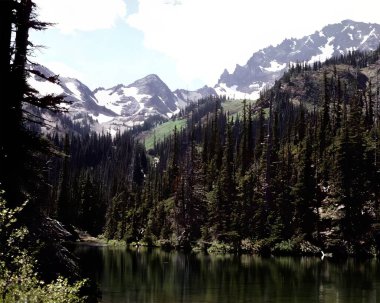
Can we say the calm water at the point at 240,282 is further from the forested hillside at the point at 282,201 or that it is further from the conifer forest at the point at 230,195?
the forested hillside at the point at 282,201

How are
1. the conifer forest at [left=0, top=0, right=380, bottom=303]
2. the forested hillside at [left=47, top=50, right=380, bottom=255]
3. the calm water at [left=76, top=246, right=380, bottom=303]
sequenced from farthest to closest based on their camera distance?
1. the forested hillside at [left=47, top=50, right=380, bottom=255]
2. the calm water at [left=76, top=246, right=380, bottom=303]
3. the conifer forest at [left=0, top=0, right=380, bottom=303]

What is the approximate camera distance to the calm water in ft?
124

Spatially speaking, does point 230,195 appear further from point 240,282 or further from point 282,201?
point 240,282

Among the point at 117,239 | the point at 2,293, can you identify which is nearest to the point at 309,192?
the point at 117,239

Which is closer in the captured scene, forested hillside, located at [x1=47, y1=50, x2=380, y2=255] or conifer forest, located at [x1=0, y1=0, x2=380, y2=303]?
conifer forest, located at [x1=0, y1=0, x2=380, y2=303]

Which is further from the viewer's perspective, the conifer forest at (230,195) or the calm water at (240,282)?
the calm water at (240,282)

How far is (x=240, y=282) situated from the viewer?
153ft

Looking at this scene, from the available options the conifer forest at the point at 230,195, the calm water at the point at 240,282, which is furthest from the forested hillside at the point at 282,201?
the calm water at the point at 240,282

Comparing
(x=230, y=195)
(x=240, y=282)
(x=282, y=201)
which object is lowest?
(x=240, y=282)

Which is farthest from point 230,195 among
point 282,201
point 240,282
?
point 240,282

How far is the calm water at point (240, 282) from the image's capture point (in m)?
37.7

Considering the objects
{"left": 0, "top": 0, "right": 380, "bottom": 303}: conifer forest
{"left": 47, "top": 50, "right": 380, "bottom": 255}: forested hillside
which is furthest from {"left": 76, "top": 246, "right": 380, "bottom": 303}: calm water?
{"left": 47, "top": 50, "right": 380, "bottom": 255}: forested hillside

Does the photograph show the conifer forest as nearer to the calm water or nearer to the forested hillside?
the forested hillside

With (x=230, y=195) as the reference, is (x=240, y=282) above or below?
below
